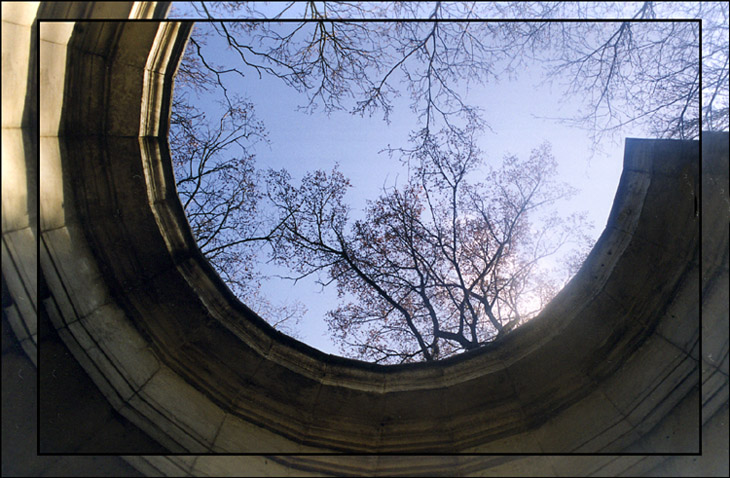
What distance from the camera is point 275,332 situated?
6641mm

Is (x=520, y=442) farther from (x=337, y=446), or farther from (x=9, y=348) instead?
Answer: (x=9, y=348)

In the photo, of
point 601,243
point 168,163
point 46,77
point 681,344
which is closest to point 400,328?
point 601,243

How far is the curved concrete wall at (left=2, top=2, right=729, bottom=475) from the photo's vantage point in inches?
210

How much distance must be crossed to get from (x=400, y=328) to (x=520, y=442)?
276 cm

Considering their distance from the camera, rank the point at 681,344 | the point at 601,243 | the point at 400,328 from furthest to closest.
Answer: the point at 400,328
the point at 601,243
the point at 681,344

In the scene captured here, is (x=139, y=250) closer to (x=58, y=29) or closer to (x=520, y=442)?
(x=58, y=29)

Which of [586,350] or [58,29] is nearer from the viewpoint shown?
[58,29]

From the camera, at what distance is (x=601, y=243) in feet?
21.1

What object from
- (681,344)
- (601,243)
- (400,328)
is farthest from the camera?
(400,328)

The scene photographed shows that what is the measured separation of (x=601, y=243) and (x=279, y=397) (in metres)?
5.21

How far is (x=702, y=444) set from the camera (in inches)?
208

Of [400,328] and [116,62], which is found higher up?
[116,62]

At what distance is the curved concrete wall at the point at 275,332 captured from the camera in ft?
17.5

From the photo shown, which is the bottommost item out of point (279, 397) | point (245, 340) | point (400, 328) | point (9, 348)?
point (9, 348)
